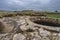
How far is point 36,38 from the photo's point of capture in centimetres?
583

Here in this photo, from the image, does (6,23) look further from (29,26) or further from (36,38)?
(36,38)

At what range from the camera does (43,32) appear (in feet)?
19.0

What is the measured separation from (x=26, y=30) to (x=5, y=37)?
865 millimetres

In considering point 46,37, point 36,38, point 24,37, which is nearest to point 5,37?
point 24,37

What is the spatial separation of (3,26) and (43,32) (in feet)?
8.60

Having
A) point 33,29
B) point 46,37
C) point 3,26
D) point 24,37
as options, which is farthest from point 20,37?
point 3,26

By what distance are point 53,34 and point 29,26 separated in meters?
1.04

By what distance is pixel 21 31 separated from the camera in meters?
6.07

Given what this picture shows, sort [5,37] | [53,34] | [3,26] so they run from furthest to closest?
[3,26] → [5,37] → [53,34]

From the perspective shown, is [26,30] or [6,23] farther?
[6,23]

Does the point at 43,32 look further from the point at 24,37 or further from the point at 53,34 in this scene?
the point at 24,37

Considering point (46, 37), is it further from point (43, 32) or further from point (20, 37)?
point (20, 37)

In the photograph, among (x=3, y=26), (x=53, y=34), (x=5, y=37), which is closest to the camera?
(x=53, y=34)

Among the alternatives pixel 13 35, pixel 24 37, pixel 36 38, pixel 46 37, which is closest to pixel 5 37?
pixel 13 35
